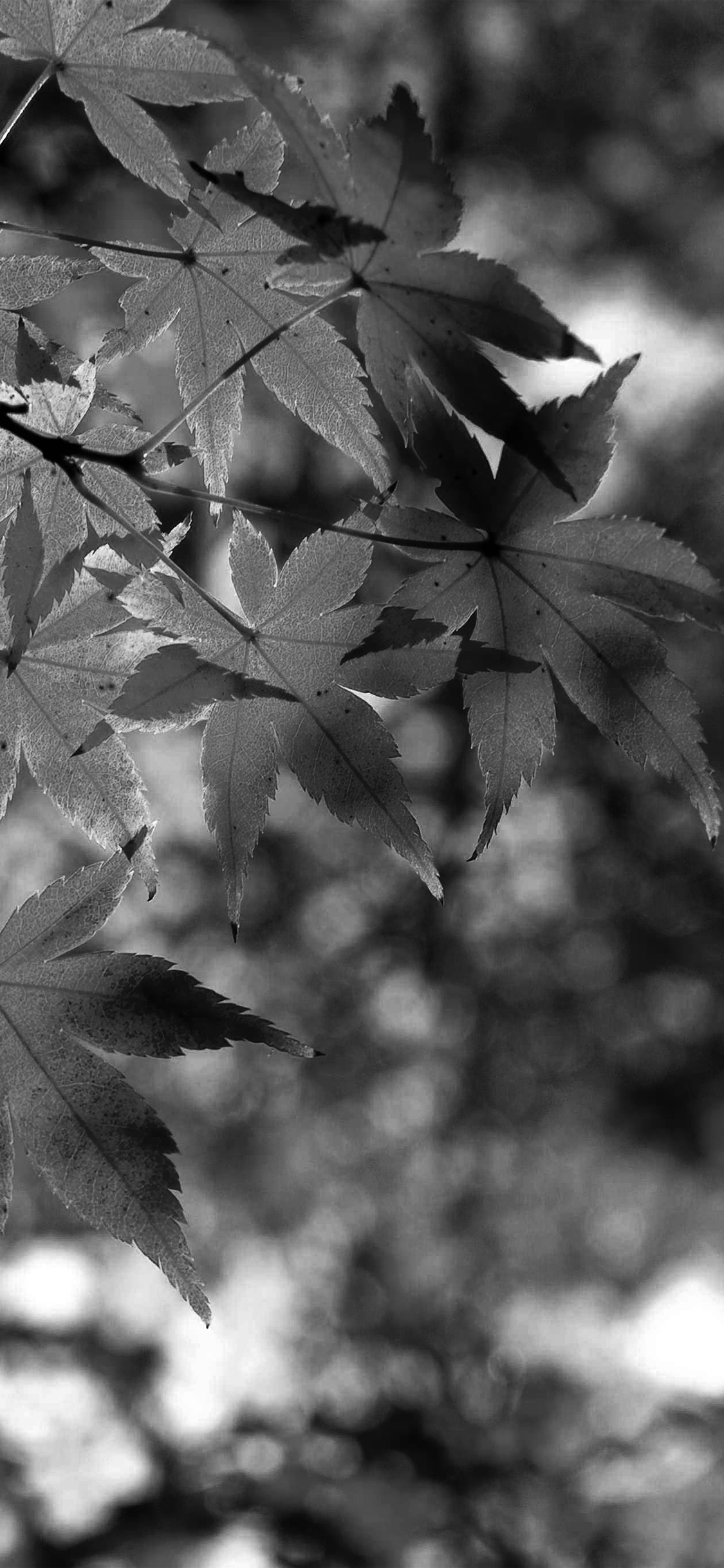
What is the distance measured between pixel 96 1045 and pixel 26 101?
2.52 feet

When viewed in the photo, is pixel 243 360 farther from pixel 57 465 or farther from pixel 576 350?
pixel 576 350

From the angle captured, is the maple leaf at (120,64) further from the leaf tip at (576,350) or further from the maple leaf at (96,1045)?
the maple leaf at (96,1045)

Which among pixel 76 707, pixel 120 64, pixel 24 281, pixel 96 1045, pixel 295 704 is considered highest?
pixel 120 64

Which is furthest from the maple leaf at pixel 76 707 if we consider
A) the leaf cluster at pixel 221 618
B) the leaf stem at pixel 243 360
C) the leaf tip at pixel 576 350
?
the leaf tip at pixel 576 350

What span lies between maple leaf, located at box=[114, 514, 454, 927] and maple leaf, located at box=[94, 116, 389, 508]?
0.36 ft

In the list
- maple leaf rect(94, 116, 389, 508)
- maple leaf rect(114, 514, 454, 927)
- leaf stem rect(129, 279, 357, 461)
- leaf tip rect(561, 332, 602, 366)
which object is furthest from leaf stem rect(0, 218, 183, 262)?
leaf tip rect(561, 332, 602, 366)

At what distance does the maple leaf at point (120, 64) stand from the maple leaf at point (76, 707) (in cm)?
30

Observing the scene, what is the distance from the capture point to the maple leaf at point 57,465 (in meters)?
0.91

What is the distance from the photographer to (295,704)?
987 millimetres

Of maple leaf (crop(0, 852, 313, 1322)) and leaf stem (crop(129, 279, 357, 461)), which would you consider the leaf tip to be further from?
maple leaf (crop(0, 852, 313, 1322))

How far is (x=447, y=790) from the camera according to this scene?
6.75 metres

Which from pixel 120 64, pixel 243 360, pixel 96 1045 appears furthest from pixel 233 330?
pixel 96 1045

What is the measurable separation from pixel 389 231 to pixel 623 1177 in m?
7.02

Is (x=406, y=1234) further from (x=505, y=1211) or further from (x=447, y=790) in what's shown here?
(x=447, y=790)
